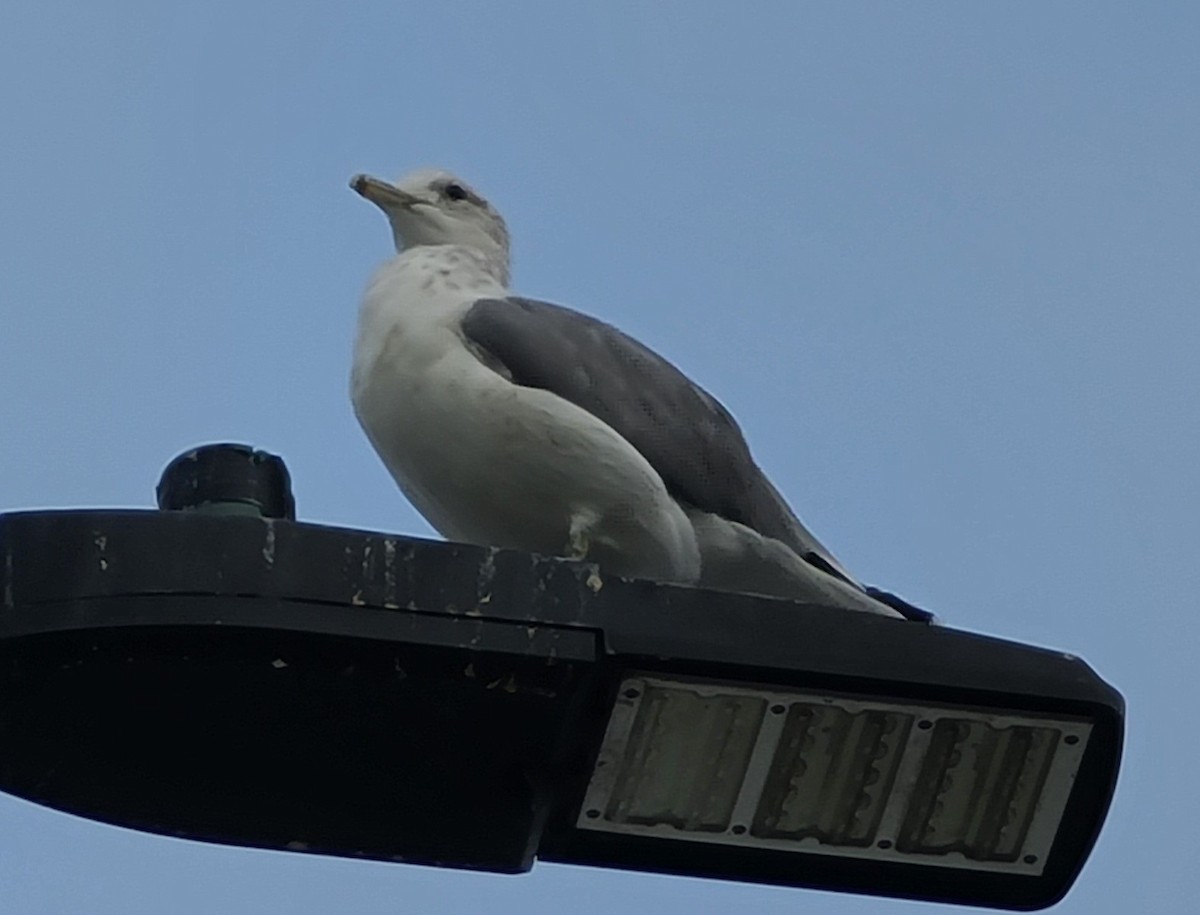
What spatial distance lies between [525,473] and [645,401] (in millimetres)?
255

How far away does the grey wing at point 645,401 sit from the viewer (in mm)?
3078

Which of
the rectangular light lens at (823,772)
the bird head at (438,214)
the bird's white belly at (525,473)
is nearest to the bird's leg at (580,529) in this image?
the bird's white belly at (525,473)

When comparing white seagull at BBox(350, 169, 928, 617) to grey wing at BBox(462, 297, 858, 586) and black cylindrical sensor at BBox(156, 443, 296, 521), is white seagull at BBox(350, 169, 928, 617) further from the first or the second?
black cylindrical sensor at BBox(156, 443, 296, 521)

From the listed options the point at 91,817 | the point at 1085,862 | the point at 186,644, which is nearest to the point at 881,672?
the point at 1085,862

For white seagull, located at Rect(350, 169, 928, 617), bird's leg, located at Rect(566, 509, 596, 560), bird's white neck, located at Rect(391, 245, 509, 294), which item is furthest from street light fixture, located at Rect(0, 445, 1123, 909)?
bird's white neck, located at Rect(391, 245, 509, 294)

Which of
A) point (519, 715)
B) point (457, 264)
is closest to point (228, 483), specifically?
point (519, 715)

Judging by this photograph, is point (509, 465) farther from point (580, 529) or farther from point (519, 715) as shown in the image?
point (519, 715)

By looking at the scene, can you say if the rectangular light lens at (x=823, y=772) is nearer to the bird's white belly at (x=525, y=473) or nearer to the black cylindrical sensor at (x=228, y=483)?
the black cylindrical sensor at (x=228, y=483)

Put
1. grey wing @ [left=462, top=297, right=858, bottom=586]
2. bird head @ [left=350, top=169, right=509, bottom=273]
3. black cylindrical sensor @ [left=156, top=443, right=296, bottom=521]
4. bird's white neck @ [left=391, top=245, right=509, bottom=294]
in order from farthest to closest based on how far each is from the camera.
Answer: bird head @ [left=350, top=169, right=509, bottom=273], bird's white neck @ [left=391, top=245, right=509, bottom=294], grey wing @ [left=462, top=297, right=858, bottom=586], black cylindrical sensor @ [left=156, top=443, right=296, bottom=521]

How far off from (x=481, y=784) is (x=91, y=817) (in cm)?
38

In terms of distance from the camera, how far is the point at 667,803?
2.35 meters

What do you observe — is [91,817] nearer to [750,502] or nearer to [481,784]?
[481,784]

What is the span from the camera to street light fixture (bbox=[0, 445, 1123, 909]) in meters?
2.26

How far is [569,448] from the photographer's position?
2939 mm
